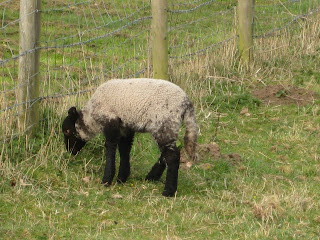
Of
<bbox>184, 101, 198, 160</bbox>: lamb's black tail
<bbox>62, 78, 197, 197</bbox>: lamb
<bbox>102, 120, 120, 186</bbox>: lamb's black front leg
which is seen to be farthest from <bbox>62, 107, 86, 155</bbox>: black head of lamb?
<bbox>184, 101, 198, 160</bbox>: lamb's black tail

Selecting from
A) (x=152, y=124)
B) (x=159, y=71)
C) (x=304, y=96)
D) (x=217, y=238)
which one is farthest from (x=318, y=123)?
(x=217, y=238)

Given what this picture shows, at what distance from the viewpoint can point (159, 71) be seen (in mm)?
8773

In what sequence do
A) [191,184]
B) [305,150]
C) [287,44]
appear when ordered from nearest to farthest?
[191,184], [305,150], [287,44]

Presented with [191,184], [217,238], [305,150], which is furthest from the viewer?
[305,150]

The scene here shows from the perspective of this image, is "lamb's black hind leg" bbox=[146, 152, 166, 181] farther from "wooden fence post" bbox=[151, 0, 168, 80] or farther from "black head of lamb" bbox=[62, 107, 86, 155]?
"wooden fence post" bbox=[151, 0, 168, 80]

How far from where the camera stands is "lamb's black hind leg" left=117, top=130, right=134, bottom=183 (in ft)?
24.3

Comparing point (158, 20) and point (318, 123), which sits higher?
point (158, 20)

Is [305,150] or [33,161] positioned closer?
[33,161]

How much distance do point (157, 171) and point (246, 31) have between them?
4125 millimetres

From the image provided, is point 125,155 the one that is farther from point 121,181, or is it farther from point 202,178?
point 202,178

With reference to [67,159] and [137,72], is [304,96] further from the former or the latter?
[67,159]

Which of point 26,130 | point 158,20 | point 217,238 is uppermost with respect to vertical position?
point 158,20

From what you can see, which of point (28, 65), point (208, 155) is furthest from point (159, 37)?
point (28, 65)

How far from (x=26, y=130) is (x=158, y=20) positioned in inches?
92.8
